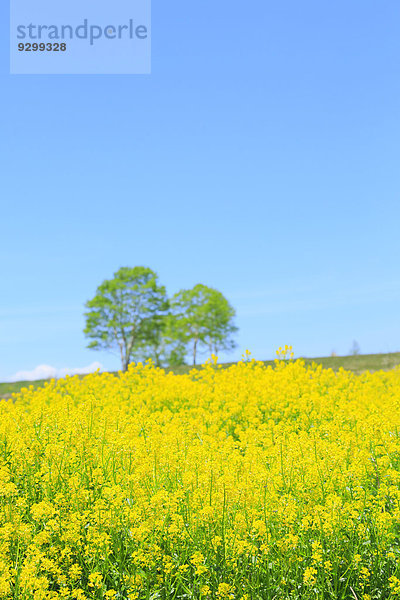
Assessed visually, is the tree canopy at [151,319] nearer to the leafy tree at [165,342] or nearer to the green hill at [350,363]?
the leafy tree at [165,342]

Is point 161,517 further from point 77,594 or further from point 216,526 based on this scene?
point 77,594

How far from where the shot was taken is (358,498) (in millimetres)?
4984

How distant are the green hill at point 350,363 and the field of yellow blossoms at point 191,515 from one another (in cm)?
1207

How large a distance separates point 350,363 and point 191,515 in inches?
605

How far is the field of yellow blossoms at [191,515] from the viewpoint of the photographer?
13.0 ft

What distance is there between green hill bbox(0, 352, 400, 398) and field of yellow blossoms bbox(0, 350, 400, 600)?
12075 mm

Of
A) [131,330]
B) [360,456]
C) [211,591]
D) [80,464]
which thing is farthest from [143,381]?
[131,330]

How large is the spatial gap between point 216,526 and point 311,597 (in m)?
0.88

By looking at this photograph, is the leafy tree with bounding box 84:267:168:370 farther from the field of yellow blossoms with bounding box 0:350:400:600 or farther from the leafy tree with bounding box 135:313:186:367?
the field of yellow blossoms with bounding box 0:350:400:600

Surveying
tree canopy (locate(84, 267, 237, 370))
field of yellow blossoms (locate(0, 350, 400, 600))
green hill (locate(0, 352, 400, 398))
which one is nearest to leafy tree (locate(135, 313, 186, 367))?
tree canopy (locate(84, 267, 237, 370))

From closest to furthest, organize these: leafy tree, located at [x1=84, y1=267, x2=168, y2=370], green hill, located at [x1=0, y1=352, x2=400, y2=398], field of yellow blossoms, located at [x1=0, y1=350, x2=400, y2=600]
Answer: field of yellow blossoms, located at [x1=0, y1=350, x2=400, y2=600] → green hill, located at [x1=0, y1=352, x2=400, y2=398] → leafy tree, located at [x1=84, y1=267, x2=168, y2=370]

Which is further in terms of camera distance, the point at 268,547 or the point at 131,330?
the point at 131,330

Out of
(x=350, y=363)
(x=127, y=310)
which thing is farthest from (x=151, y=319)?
(x=350, y=363)

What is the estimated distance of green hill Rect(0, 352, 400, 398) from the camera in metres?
18.2
